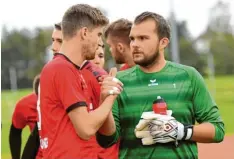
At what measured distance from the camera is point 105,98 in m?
4.04

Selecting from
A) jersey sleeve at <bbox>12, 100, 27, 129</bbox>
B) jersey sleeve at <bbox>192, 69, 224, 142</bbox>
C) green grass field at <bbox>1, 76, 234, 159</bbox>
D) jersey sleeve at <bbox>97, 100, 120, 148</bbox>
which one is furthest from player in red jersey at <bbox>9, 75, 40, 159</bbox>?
green grass field at <bbox>1, 76, 234, 159</bbox>

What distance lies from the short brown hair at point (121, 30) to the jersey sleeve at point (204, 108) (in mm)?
1451

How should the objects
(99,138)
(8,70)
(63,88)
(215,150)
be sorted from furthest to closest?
1. (8,70)
2. (215,150)
3. (99,138)
4. (63,88)

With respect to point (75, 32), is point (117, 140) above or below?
below

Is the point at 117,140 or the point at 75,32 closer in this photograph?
the point at 75,32

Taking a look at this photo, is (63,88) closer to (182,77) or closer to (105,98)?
(105,98)

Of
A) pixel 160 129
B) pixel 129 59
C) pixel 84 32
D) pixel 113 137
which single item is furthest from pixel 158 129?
pixel 129 59

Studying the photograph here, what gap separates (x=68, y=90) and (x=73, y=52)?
31cm

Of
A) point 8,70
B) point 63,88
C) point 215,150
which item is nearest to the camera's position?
point 63,88

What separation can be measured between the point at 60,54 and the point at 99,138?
699 mm

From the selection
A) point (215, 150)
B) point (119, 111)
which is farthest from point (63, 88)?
point (215, 150)

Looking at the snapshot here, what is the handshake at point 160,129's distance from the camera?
4.34 m

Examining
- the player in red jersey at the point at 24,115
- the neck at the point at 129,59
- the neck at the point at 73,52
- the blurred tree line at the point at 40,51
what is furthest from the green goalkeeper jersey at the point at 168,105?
the blurred tree line at the point at 40,51

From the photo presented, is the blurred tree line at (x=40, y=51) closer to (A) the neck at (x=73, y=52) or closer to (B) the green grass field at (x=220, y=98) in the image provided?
(B) the green grass field at (x=220, y=98)
